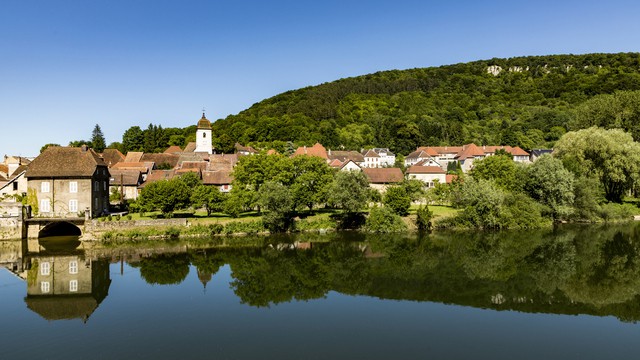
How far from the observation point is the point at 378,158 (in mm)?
90625

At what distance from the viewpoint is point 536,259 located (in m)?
31.0

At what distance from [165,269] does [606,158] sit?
151ft

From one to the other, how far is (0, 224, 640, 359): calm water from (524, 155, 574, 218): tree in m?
6.12

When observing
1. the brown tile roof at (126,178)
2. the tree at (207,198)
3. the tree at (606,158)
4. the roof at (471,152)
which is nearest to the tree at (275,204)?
the tree at (207,198)

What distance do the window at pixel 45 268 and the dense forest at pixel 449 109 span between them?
61.4m

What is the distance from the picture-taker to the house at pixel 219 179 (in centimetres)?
5547

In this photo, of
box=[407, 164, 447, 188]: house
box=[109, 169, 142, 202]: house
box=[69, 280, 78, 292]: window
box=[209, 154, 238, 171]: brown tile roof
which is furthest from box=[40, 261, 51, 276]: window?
box=[407, 164, 447, 188]: house

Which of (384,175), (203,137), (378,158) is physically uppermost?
(203,137)

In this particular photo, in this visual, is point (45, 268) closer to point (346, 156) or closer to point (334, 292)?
point (334, 292)

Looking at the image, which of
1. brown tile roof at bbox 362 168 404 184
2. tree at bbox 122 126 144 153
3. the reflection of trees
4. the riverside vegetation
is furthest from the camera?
tree at bbox 122 126 144 153

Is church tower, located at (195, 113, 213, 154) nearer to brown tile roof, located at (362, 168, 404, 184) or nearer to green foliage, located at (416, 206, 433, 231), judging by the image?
brown tile roof, located at (362, 168, 404, 184)

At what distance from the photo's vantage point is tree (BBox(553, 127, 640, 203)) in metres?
48.9

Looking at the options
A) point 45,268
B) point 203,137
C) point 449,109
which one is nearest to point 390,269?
point 45,268

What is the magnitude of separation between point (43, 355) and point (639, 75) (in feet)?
501
